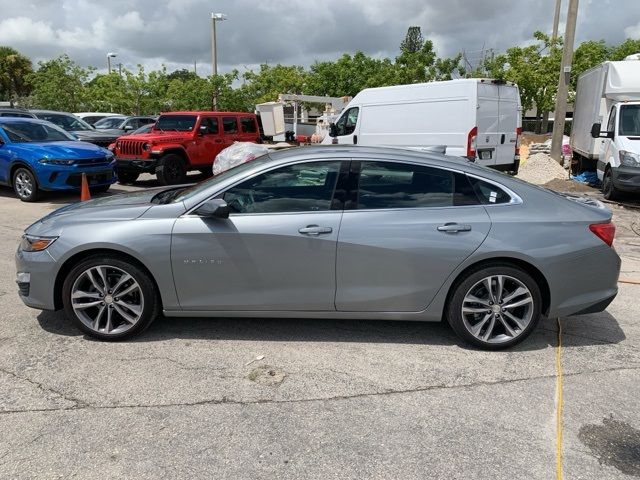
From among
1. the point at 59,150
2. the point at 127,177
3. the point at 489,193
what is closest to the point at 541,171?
the point at 127,177

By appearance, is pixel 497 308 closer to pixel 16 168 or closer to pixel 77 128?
pixel 16 168

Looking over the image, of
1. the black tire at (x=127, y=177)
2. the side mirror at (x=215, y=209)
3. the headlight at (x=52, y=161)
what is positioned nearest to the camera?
the side mirror at (x=215, y=209)

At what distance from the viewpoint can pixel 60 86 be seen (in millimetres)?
29359

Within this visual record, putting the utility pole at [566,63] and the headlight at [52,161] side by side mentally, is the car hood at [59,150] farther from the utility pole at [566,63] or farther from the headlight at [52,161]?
the utility pole at [566,63]

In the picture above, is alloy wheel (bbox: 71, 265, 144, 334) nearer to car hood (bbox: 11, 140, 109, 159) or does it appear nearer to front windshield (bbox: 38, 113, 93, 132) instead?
car hood (bbox: 11, 140, 109, 159)

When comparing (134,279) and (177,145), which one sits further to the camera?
(177,145)

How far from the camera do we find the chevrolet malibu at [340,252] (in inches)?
152

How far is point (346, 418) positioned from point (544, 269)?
1862 mm

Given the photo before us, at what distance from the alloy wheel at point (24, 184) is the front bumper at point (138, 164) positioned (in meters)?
2.70

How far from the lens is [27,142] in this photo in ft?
35.8

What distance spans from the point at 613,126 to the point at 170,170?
33.7 ft

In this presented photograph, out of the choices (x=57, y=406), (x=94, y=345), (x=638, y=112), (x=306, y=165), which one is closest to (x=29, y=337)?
(x=94, y=345)

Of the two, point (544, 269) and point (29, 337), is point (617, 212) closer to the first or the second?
point (544, 269)

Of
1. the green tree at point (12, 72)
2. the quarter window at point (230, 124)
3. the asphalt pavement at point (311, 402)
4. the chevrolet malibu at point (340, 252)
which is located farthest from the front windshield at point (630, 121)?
the green tree at point (12, 72)
